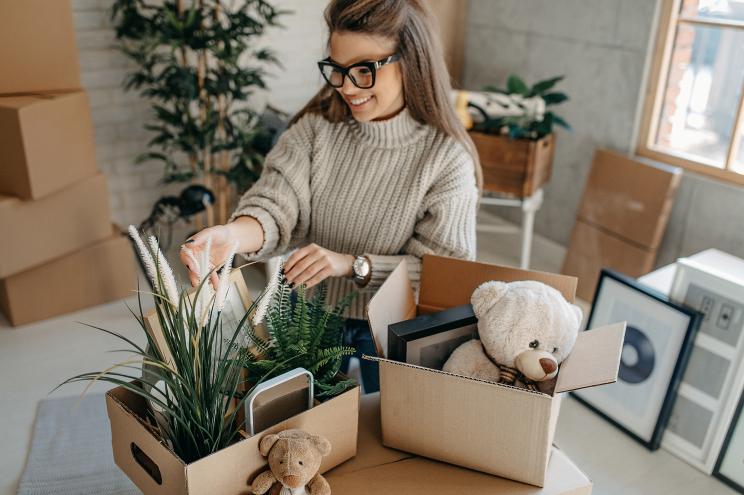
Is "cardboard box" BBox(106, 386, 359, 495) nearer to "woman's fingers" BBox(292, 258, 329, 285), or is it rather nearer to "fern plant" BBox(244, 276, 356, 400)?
"fern plant" BBox(244, 276, 356, 400)

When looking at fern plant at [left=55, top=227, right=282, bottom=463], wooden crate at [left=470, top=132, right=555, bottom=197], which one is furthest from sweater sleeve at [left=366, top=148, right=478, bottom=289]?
wooden crate at [left=470, top=132, right=555, bottom=197]

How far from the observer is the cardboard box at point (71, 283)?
271cm

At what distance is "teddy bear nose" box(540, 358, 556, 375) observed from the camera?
99cm

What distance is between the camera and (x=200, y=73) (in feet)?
9.32

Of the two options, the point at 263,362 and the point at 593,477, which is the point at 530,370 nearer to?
the point at 263,362

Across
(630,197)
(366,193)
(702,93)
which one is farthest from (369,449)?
(702,93)

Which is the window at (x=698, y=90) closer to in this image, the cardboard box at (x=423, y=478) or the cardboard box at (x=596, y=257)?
the cardboard box at (x=596, y=257)

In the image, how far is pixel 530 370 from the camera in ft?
3.27

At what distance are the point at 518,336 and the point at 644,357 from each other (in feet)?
4.52

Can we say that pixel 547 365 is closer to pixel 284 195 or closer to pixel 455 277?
pixel 455 277

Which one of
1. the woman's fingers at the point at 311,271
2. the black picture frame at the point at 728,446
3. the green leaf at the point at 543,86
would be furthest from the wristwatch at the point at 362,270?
the green leaf at the point at 543,86

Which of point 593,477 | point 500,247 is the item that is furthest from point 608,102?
point 593,477

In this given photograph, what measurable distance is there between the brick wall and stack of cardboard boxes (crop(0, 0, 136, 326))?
44 cm

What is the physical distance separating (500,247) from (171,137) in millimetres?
1824
